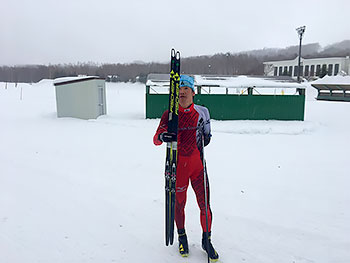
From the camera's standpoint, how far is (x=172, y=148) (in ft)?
10.0

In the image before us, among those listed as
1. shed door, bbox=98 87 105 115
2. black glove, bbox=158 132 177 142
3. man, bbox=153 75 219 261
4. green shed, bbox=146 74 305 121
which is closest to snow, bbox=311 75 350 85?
green shed, bbox=146 74 305 121

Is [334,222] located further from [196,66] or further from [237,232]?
[196,66]

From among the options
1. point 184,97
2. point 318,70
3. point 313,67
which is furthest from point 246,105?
point 313,67

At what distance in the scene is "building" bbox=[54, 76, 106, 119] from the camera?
15602mm

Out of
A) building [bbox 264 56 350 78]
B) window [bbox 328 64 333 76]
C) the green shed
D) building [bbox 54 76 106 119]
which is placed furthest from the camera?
window [bbox 328 64 333 76]

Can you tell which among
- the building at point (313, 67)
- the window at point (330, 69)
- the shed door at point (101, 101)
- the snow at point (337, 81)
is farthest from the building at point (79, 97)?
the window at point (330, 69)

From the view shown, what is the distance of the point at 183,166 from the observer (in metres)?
3.17

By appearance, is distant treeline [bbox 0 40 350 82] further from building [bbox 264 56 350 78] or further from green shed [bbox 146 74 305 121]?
green shed [bbox 146 74 305 121]

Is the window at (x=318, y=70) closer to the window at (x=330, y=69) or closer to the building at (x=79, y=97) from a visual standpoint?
the window at (x=330, y=69)

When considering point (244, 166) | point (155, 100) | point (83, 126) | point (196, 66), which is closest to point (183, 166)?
point (244, 166)

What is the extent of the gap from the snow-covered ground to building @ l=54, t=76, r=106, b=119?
241 inches

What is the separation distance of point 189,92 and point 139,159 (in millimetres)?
4767

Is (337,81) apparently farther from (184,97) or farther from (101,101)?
(184,97)

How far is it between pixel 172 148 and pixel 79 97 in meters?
14.1
